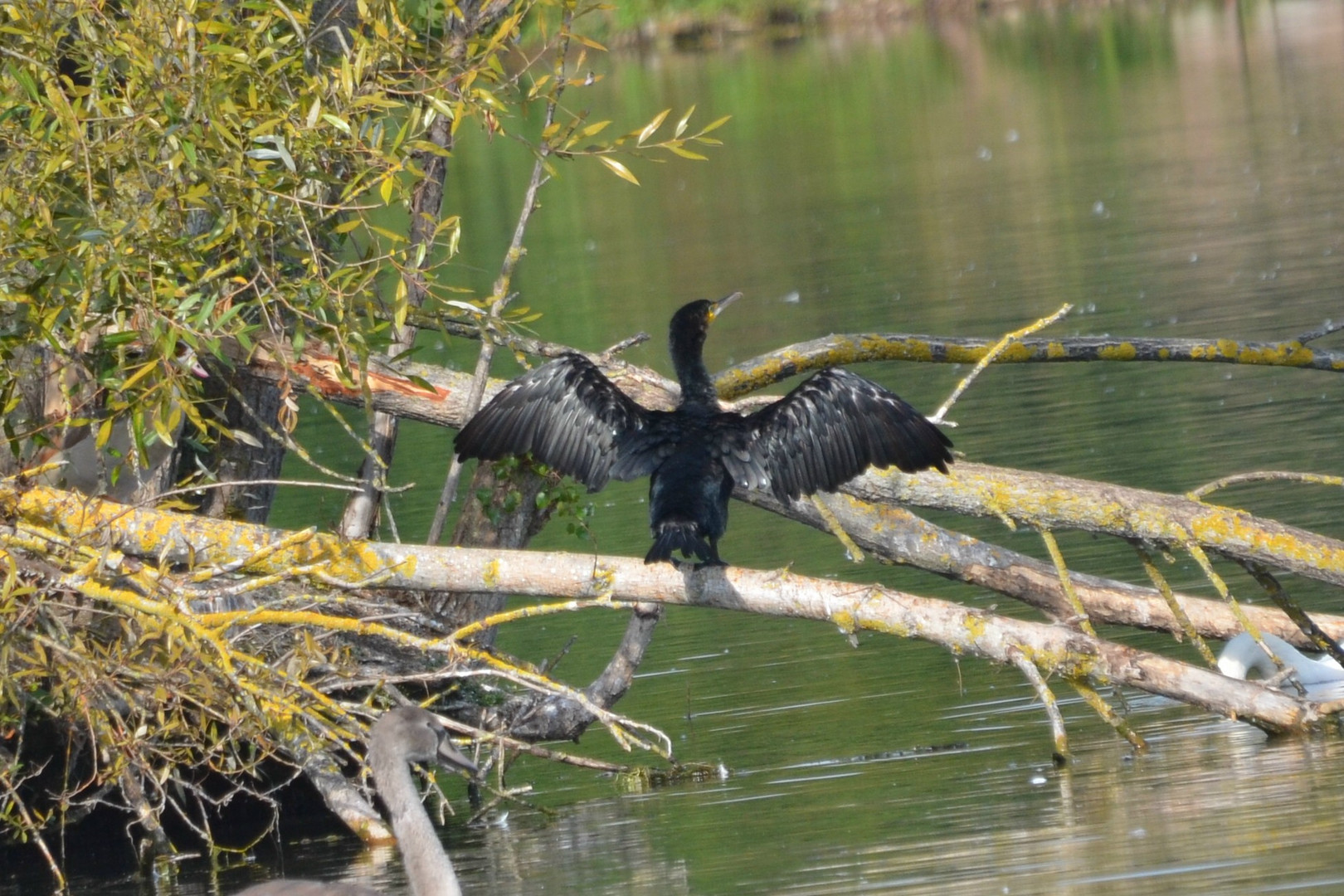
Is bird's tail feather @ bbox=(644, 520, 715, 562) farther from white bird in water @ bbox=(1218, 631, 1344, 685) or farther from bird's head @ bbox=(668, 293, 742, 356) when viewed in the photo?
white bird in water @ bbox=(1218, 631, 1344, 685)

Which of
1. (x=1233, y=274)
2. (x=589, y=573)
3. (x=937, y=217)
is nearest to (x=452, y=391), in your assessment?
(x=589, y=573)

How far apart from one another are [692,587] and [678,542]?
12 cm

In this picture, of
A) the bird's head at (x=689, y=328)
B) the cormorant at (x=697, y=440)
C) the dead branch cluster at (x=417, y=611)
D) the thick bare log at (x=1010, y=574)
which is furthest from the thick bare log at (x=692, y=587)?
the bird's head at (x=689, y=328)

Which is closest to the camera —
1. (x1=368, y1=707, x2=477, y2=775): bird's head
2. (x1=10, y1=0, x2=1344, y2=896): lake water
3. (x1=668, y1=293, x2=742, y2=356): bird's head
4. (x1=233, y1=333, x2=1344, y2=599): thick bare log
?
(x1=368, y1=707, x2=477, y2=775): bird's head

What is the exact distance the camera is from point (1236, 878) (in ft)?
14.3

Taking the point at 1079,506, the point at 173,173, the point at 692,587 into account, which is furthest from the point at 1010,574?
the point at 173,173

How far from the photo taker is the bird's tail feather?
205 inches

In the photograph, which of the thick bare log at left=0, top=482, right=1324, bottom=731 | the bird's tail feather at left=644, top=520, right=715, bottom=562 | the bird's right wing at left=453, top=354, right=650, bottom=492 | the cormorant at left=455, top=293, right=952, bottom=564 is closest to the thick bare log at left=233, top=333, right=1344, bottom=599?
the bird's right wing at left=453, top=354, right=650, bottom=492

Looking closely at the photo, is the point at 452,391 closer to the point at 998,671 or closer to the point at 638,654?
the point at 638,654

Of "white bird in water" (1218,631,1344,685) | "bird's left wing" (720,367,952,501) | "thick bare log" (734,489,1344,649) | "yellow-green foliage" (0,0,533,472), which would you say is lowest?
"white bird in water" (1218,631,1344,685)

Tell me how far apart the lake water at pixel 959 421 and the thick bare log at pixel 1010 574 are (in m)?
0.31

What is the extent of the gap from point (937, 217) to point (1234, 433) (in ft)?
31.3

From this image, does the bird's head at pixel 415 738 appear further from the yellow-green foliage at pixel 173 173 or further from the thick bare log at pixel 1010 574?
the thick bare log at pixel 1010 574

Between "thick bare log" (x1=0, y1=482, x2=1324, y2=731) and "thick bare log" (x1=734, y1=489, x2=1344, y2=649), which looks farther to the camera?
"thick bare log" (x1=734, y1=489, x2=1344, y2=649)
